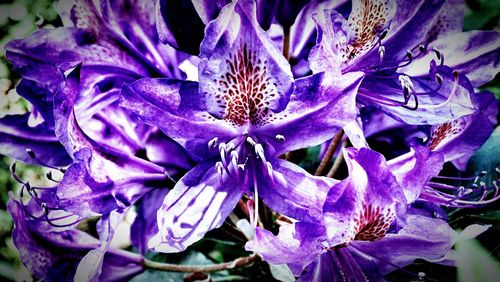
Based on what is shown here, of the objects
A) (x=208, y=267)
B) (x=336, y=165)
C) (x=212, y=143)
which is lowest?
(x=208, y=267)

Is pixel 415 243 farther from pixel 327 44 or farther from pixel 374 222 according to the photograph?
pixel 327 44

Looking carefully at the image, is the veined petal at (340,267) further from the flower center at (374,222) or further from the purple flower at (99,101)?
the purple flower at (99,101)

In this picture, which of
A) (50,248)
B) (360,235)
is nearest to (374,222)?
(360,235)

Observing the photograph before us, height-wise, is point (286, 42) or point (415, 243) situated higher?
point (286, 42)

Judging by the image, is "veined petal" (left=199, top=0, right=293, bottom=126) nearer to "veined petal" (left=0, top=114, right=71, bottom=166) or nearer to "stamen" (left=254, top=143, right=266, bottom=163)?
"stamen" (left=254, top=143, right=266, bottom=163)

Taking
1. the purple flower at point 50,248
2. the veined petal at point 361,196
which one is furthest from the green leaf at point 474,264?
the purple flower at point 50,248

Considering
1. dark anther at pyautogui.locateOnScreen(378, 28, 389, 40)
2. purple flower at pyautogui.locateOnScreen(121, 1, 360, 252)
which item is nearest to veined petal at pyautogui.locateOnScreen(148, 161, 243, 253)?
purple flower at pyautogui.locateOnScreen(121, 1, 360, 252)
